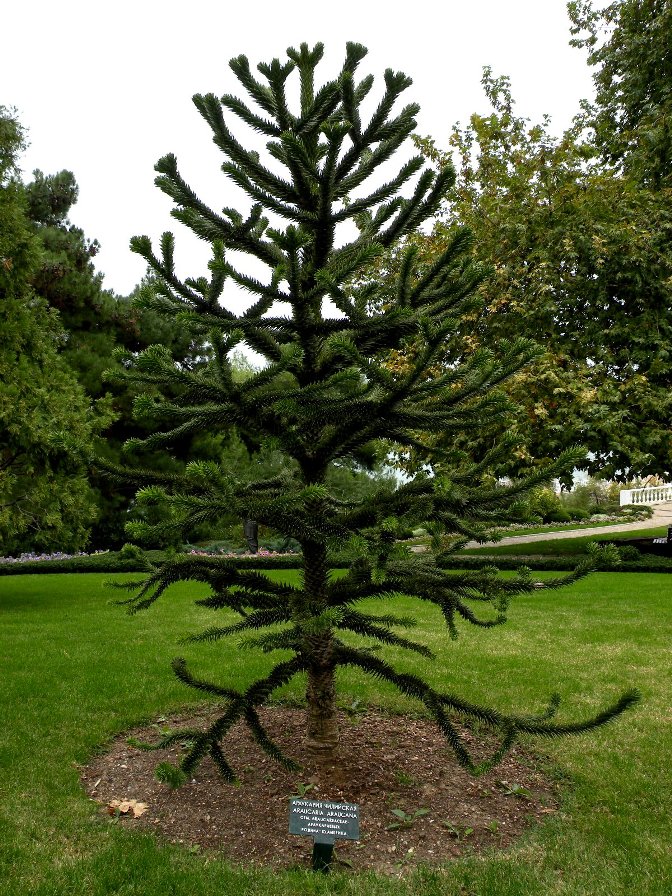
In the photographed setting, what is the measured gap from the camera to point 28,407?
10852 millimetres

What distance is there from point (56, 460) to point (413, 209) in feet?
29.9

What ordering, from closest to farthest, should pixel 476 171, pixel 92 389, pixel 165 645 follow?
1. pixel 165 645
2. pixel 476 171
3. pixel 92 389

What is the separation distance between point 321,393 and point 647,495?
120ft

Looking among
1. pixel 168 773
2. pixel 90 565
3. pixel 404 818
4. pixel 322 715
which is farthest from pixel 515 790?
pixel 90 565

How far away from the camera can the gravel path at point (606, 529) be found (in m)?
22.5

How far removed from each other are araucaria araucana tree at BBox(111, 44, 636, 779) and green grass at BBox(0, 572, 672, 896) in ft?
1.90

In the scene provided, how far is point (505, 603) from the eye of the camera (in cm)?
328

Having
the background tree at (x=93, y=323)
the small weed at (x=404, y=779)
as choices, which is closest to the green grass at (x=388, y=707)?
the small weed at (x=404, y=779)

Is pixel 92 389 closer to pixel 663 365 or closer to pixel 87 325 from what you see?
pixel 87 325

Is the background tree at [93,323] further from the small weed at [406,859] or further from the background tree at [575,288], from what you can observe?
the small weed at [406,859]

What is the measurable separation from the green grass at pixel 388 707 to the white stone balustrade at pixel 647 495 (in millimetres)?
26196

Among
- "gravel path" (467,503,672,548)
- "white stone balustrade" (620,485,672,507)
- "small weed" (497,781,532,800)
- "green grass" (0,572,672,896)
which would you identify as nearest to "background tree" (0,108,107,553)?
"green grass" (0,572,672,896)

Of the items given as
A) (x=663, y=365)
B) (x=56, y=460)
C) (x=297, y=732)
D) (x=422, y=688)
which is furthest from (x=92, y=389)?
(x=422, y=688)

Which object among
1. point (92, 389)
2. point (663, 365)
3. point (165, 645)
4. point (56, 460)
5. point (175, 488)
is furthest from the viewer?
point (92, 389)
